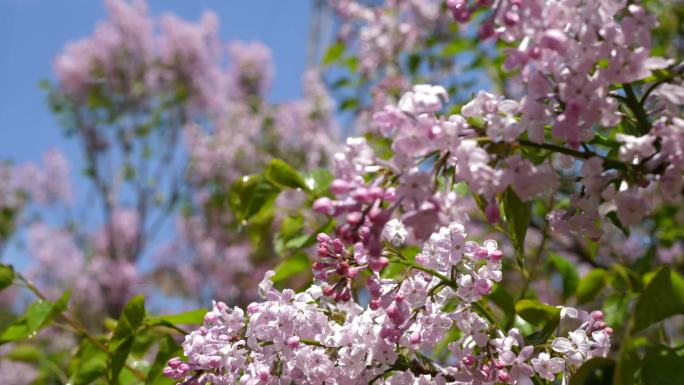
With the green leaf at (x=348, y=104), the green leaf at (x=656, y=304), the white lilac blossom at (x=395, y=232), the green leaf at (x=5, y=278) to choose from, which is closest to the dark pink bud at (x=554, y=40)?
the green leaf at (x=656, y=304)

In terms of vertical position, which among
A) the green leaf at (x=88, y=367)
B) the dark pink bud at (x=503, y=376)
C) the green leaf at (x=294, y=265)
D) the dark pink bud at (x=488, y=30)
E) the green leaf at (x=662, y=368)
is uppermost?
the green leaf at (x=294, y=265)

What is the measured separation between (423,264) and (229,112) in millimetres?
5706

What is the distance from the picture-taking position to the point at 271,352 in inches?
31.3

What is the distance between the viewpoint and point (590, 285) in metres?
1.34

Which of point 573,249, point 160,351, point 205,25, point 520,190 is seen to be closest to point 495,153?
point 520,190

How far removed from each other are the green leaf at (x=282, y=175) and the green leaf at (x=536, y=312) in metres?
0.49

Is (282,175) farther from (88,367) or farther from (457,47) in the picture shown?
(457,47)

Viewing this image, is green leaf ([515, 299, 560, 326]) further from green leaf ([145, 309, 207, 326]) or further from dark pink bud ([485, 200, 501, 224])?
green leaf ([145, 309, 207, 326])

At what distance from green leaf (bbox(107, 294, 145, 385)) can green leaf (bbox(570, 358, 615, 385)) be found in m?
0.67

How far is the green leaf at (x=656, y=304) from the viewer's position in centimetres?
58

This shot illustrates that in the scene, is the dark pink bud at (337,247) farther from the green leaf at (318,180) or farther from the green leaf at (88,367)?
the green leaf at (88,367)

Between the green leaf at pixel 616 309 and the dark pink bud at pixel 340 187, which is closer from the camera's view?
the dark pink bud at pixel 340 187

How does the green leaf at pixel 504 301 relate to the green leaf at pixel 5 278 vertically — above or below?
below

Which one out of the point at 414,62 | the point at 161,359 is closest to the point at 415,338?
the point at 161,359
